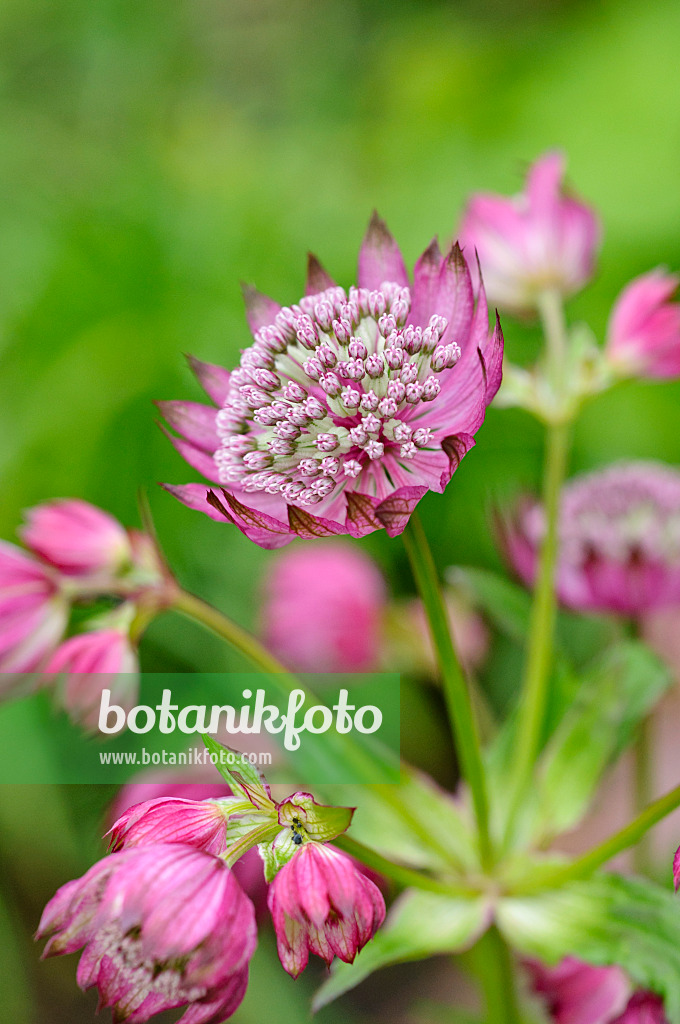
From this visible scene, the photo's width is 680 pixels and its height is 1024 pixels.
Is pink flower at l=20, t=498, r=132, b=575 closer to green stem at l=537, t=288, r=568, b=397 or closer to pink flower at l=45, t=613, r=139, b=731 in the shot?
pink flower at l=45, t=613, r=139, b=731

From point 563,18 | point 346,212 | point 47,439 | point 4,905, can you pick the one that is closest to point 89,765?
point 4,905

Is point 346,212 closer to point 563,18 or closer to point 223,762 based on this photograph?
point 563,18

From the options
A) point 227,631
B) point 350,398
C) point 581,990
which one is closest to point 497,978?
point 581,990

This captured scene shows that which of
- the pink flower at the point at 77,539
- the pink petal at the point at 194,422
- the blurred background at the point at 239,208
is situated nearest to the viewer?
the pink petal at the point at 194,422

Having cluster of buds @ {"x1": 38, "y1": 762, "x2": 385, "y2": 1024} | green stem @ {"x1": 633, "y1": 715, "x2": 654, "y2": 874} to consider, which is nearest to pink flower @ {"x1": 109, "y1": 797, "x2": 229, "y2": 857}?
cluster of buds @ {"x1": 38, "y1": 762, "x2": 385, "y2": 1024}

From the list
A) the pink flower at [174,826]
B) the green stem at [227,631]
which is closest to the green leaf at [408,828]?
the green stem at [227,631]

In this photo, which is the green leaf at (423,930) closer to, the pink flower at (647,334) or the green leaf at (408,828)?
the green leaf at (408,828)
